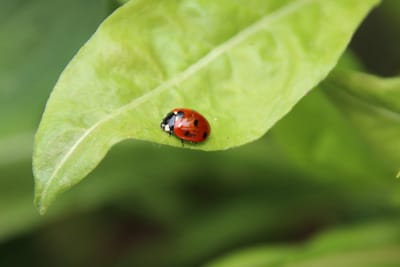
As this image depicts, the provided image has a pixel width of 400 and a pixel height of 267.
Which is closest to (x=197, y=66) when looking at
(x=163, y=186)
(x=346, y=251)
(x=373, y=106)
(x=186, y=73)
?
(x=186, y=73)

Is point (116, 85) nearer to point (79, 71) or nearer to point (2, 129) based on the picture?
point (79, 71)

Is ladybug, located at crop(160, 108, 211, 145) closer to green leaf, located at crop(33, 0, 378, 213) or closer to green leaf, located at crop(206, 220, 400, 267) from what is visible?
green leaf, located at crop(33, 0, 378, 213)

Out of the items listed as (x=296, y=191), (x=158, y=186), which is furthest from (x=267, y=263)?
(x=158, y=186)

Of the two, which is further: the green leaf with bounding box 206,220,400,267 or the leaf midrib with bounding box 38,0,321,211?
the green leaf with bounding box 206,220,400,267

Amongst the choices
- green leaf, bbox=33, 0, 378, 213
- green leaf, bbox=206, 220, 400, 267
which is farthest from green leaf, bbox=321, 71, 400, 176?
green leaf, bbox=206, 220, 400, 267

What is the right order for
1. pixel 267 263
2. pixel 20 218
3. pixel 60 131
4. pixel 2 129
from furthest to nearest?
pixel 20 218 < pixel 2 129 < pixel 267 263 < pixel 60 131

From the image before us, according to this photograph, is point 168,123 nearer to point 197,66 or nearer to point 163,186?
point 197,66
